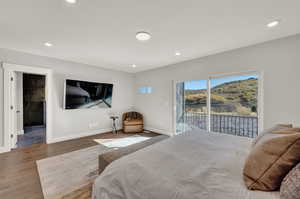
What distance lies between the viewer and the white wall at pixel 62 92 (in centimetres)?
318

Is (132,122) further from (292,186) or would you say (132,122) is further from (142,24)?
(292,186)

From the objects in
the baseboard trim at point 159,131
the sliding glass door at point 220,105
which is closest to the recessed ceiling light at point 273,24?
the sliding glass door at point 220,105

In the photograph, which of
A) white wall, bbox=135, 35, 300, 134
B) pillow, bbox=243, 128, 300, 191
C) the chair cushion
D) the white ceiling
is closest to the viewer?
pillow, bbox=243, 128, 300, 191

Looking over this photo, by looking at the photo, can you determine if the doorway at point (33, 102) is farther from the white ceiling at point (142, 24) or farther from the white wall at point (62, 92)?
the white ceiling at point (142, 24)

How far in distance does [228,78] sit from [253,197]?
3.00 m

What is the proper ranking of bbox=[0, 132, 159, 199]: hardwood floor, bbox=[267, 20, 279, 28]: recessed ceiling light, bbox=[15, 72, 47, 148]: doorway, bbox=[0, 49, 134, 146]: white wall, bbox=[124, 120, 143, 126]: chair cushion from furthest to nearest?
bbox=[15, 72, 47, 148]: doorway < bbox=[124, 120, 143, 126]: chair cushion < bbox=[0, 49, 134, 146]: white wall < bbox=[267, 20, 279, 28]: recessed ceiling light < bbox=[0, 132, 159, 199]: hardwood floor

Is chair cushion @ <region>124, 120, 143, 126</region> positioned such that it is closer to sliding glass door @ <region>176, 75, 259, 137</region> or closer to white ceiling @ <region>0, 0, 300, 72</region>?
sliding glass door @ <region>176, 75, 259, 137</region>

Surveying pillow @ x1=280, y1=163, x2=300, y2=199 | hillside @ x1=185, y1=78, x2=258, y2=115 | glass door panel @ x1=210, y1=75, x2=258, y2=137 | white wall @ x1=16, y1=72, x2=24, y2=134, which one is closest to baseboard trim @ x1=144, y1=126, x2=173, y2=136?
hillside @ x1=185, y1=78, x2=258, y2=115

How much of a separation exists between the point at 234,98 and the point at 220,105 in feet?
1.17

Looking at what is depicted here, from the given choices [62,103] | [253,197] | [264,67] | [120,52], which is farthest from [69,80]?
[264,67]

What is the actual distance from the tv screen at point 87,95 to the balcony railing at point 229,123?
2993 millimetres

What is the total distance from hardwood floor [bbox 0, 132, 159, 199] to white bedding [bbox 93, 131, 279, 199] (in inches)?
39.5

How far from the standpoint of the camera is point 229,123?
132 inches

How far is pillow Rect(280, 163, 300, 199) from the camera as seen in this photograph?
65 centimetres
